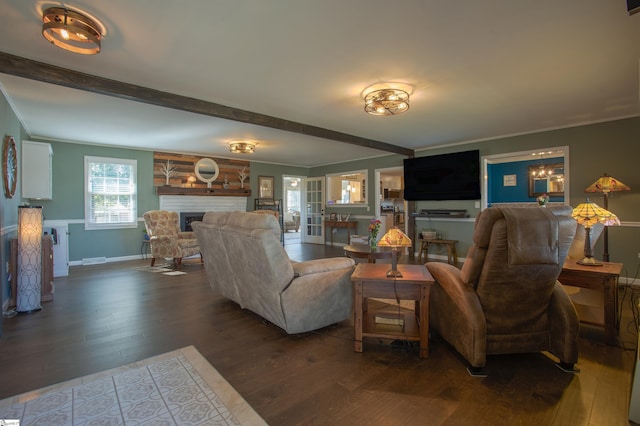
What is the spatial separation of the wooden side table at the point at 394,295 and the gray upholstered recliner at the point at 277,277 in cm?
37

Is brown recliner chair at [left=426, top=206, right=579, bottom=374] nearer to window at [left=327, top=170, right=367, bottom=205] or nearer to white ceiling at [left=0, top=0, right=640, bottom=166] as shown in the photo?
white ceiling at [left=0, top=0, right=640, bottom=166]

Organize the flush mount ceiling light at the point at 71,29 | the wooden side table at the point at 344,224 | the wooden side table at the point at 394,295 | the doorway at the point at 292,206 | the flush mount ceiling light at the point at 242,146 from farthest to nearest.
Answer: the doorway at the point at 292,206 < the wooden side table at the point at 344,224 < the flush mount ceiling light at the point at 242,146 < the wooden side table at the point at 394,295 < the flush mount ceiling light at the point at 71,29

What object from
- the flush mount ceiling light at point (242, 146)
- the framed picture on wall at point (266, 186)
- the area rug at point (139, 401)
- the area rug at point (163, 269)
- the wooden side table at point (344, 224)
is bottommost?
the area rug at point (139, 401)

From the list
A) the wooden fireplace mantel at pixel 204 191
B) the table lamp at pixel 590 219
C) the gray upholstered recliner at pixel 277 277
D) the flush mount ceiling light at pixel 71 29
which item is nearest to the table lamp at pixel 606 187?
the table lamp at pixel 590 219

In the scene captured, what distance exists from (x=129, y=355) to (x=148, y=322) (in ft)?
2.28

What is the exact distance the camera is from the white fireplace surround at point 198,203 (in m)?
7.14

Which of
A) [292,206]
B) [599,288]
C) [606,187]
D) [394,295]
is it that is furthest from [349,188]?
[394,295]

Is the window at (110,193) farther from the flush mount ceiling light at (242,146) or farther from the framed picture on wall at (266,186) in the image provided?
the framed picture on wall at (266,186)

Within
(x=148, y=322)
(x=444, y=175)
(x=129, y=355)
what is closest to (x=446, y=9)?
(x=129, y=355)

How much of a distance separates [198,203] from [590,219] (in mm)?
7345

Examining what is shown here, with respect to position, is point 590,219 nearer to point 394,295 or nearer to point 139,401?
point 394,295

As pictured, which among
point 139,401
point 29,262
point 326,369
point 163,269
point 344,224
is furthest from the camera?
point 344,224

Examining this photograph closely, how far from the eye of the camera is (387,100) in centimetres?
341

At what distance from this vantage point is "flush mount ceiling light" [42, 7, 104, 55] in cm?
204
